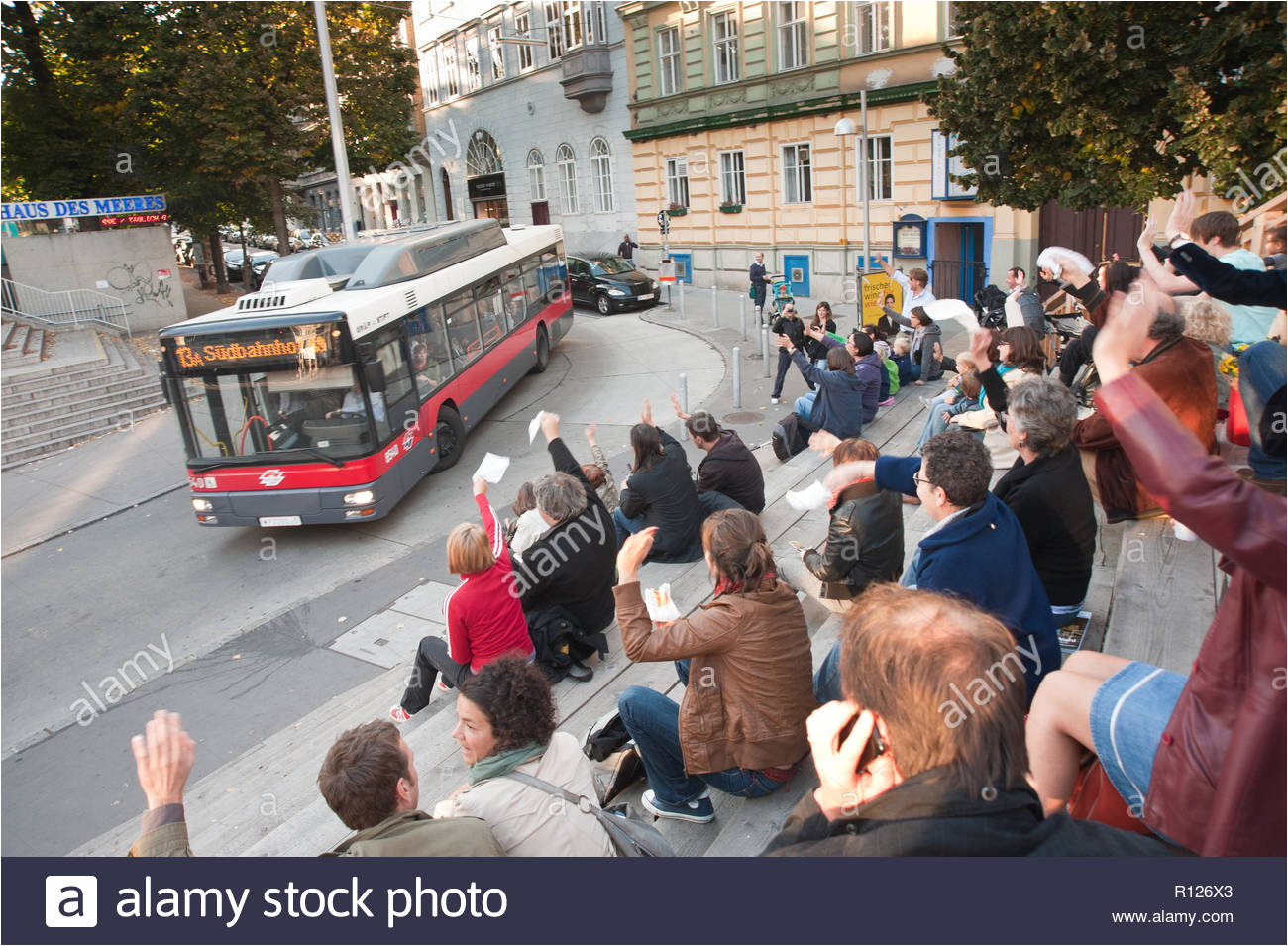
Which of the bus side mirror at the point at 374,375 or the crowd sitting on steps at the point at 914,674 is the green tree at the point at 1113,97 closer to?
the crowd sitting on steps at the point at 914,674

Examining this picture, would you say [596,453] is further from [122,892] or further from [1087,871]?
[1087,871]

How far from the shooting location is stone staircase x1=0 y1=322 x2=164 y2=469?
15109 millimetres

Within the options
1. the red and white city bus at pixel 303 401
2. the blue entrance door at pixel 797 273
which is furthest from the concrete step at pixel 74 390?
the blue entrance door at pixel 797 273

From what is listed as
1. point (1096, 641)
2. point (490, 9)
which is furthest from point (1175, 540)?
point (490, 9)

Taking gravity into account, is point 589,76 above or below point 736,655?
above

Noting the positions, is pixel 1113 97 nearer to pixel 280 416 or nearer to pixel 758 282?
pixel 280 416

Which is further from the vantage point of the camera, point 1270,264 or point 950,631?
point 1270,264

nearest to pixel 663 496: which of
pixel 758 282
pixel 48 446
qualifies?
pixel 48 446

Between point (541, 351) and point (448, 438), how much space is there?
19.1 feet

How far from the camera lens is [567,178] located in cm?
3325

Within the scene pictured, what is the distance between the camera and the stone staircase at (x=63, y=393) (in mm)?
15109

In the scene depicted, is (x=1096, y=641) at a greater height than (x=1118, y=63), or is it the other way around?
(x=1118, y=63)

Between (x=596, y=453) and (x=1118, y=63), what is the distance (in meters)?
6.64

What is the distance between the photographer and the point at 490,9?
111ft
